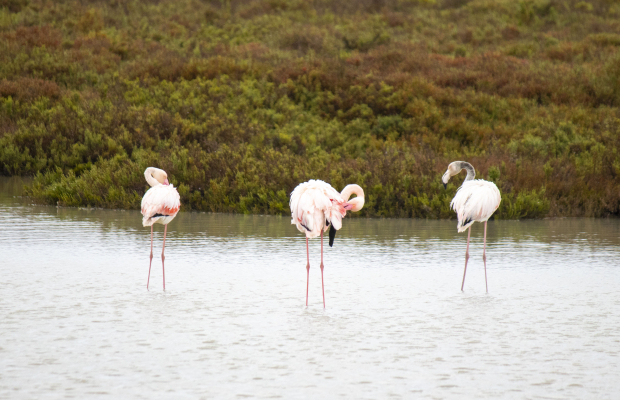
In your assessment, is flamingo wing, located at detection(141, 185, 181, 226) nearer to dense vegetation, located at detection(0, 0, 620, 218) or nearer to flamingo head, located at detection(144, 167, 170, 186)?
flamingo head, located at detection(144, 167, 170, 186)

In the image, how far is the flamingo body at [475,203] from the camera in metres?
8.62

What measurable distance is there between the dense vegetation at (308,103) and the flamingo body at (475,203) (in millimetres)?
5975

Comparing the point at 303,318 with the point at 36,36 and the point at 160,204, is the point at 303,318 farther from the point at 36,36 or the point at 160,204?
the point at 36,36

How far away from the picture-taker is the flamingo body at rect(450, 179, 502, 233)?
8.62 m

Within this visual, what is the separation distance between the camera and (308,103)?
1034 inches

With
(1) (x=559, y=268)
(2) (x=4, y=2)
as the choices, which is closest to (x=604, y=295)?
(1) (x=559, y=268)

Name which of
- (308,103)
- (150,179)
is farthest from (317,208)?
(308,103)

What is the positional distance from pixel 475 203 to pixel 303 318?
2.61 m

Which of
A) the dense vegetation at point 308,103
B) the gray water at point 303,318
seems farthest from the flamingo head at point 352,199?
the dense vegetation at point 308,103

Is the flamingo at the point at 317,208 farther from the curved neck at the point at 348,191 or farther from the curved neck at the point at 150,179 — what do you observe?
the curved neck at the point at 150,179

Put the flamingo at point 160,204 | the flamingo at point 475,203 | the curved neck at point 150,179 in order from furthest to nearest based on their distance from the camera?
the curved neck at point 150,179
the flamingo at point 160,204
the flamingo at point 475,203

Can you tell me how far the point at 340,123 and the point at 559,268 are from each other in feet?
50.3

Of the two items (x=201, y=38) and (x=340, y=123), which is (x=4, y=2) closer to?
(x=201, y=38)

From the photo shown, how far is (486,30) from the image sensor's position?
124 ft
